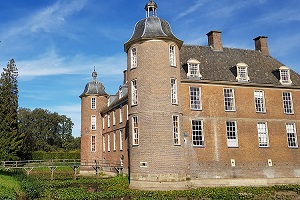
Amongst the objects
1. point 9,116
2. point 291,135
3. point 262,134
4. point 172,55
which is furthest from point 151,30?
point 9,116

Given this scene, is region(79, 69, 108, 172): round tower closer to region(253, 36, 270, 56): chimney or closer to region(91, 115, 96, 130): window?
region(91, 115, 96, 130): window

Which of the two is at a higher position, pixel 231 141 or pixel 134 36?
pixel 134 36

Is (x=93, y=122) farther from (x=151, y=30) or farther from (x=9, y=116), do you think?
(x=151, y=30)

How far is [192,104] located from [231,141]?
14.0 ft

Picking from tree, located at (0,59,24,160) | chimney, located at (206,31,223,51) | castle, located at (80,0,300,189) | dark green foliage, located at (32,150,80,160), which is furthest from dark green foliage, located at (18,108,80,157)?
chimney, located at (206,31,223,51)

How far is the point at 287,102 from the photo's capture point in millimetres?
25422

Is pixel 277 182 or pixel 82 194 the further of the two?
pixel 277 182

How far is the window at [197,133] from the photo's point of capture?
22312 mm

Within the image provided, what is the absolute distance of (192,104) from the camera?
74.9 ft

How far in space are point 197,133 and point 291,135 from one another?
865cm

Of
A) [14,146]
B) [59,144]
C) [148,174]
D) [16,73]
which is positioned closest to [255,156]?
[148,174]

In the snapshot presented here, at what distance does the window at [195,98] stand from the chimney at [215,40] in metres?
6.34

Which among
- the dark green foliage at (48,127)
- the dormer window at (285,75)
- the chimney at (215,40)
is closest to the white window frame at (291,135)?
the dormer window at (285,75)

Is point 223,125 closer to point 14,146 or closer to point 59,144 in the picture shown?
point 14,146
